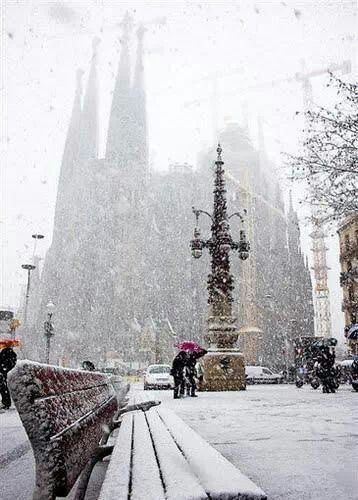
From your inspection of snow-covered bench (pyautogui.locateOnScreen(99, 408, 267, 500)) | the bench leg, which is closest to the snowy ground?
the bench leg

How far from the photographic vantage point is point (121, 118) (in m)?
79.8

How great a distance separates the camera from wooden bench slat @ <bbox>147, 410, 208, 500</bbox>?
4.80 feet

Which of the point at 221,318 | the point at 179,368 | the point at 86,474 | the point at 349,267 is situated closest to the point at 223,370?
the point at 221,318

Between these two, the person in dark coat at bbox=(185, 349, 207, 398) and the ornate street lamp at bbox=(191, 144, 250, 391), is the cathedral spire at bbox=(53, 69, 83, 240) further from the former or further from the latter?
the person in dark coat at bbox=(185, 349, 207, 398)

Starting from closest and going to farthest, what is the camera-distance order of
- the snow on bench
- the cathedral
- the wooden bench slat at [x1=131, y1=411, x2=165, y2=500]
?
the wooden bench slat at [x1=131, y1=411, x2=165, y2=500], the snow on bench, the cathedral

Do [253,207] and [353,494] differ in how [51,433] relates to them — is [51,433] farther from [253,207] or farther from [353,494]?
[253,207]

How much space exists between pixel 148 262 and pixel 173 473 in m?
65.6

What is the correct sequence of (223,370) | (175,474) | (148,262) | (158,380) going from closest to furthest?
(175,474) → (223,370) → (158,380) → (148,262)

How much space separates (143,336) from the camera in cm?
5934

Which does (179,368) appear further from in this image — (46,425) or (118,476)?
(46,425)

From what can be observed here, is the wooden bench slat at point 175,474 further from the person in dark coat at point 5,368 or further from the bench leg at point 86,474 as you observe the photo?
the person in dark coat at point 5,368

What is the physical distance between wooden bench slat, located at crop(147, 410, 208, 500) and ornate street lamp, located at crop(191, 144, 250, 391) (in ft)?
40.7

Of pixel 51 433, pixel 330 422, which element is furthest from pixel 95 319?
pixel 51 433

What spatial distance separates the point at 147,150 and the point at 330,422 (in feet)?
245
